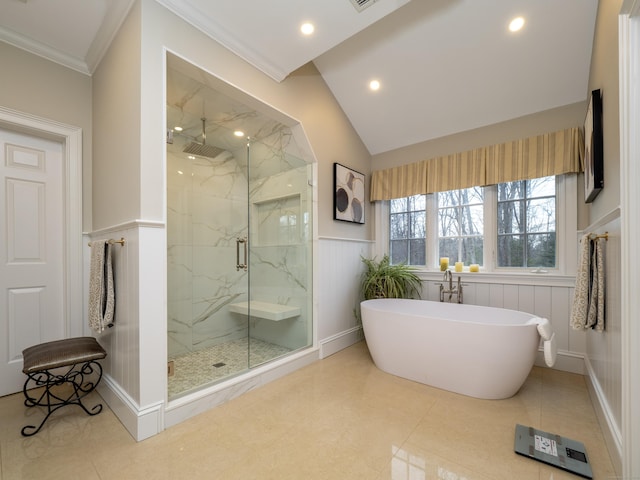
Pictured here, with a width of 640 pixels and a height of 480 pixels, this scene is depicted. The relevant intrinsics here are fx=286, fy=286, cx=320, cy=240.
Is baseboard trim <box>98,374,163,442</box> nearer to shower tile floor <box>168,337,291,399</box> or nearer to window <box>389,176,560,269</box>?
shower tile floor <box>168,337,291,399</box>

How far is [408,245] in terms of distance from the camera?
3.74 metres

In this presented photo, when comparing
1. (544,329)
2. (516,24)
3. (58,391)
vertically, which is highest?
(516,24)

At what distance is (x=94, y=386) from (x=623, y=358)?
3.21 m

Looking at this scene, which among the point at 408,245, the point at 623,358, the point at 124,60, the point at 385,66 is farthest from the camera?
the point at 408,245

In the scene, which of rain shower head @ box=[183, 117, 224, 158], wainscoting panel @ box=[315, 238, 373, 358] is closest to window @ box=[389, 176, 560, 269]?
wainscoting panel @ box=[315, 238, 373, 358]

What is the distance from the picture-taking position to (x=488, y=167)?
3.01 meters

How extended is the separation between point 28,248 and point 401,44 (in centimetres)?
369

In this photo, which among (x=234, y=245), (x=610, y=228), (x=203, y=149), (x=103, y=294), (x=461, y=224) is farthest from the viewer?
(x=461, y=224)

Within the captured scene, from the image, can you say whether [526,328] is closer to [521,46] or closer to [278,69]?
[521,46]

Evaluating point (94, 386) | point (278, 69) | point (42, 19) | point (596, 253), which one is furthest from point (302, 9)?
point (94, 386)

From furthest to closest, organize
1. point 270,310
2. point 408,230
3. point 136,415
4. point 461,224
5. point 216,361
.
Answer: point 408,230 → point 461,224 → point 270,310 → point 216,361 → point 136,415

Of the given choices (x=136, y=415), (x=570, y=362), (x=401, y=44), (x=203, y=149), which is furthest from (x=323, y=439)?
(x=401, y=44)

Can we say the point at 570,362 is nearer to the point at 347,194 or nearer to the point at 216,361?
the point at 347,194

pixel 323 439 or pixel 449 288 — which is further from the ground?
pixel 449 288
